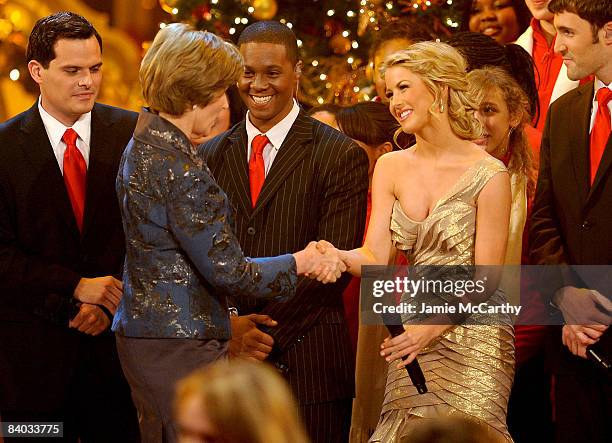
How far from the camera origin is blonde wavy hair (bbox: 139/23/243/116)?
3213 millimetres

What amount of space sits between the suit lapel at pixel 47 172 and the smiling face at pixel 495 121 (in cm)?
163

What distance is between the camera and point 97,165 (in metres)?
4.04

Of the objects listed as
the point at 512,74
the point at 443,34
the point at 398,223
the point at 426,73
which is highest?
the point at 443,34

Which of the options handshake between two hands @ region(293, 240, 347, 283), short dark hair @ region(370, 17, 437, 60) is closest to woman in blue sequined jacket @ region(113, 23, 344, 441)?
handshake between two hands @ region(293, 240, 347, 283)

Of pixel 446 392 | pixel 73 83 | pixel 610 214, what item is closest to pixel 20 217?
pixel 73 83

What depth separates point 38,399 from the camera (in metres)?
4.02

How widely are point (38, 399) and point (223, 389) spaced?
7.10 feet

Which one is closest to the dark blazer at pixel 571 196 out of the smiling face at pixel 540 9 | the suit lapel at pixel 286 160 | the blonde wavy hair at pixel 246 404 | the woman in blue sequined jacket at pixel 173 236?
the suit lapel at pixel 286 160

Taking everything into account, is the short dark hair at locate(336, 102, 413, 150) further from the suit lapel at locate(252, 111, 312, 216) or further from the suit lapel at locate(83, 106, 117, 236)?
the suit lapel at locate(83, 106, 117, 236)

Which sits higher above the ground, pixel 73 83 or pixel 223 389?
pixel 73 83

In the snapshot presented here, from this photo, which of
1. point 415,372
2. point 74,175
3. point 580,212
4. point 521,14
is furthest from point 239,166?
point 521,14

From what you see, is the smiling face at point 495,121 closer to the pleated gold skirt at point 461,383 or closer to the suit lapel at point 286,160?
the suit lapel at point 286,160

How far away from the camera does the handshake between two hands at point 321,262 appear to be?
11.5 feet

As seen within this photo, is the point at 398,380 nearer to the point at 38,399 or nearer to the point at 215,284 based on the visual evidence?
the point at 215,284
